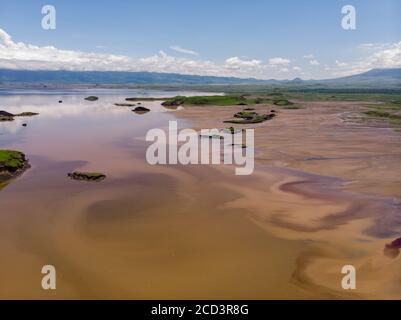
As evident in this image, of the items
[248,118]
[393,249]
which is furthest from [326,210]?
[248,118]

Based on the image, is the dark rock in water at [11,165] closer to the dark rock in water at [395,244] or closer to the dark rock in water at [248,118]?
the dark rock in water at [395,244]

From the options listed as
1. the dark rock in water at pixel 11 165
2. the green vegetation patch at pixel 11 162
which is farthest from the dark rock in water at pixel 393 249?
the green vegetation patch at pixel 11 162

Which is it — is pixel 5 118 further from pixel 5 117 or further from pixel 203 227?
pixel 203 227

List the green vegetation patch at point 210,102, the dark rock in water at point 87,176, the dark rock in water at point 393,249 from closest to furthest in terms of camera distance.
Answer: the dark rock in water at point 393,249
the dark rock in water at point 87,176
the green vegetation patch at point 210,102

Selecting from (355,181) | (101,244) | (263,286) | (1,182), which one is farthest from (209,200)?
(1,182)

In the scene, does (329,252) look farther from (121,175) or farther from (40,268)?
(121,175)

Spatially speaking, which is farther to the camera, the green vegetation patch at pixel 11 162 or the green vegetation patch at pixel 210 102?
the green vegetation patch at pixel 210 102

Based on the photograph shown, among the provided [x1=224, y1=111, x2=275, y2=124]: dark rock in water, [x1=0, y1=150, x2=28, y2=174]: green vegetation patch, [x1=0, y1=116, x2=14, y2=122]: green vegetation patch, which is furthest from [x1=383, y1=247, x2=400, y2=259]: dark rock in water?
[x1=0, y1=116, x2=14, y2=122]: green vegetation patch
